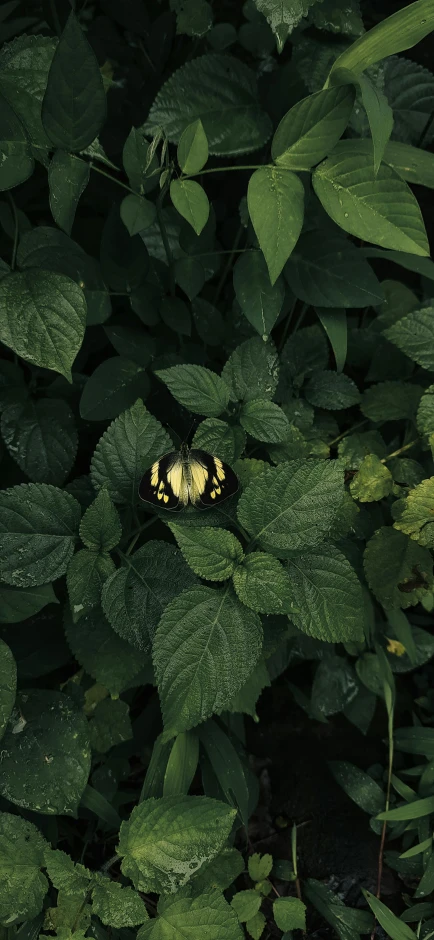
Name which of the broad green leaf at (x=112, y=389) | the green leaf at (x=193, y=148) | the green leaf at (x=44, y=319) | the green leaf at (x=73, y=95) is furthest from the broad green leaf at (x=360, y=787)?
the green leaf at (x=73, y=95)

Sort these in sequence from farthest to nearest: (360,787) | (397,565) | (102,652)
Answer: (360,787)
(397,565)
(102,652)

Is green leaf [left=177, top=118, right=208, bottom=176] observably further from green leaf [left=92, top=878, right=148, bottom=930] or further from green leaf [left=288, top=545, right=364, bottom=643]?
green leaf [left=92, top=878, right=148, bottom=930]

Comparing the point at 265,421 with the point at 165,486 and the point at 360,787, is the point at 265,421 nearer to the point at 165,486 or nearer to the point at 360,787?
the point at 165,486

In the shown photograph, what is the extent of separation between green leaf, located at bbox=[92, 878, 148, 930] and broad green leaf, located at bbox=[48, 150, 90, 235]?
Result: 4.37 ft

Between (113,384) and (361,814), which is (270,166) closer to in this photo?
(113,384)

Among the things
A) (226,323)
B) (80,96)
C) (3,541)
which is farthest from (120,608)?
(80,96)

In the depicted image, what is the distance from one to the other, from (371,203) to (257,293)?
0.32 meters

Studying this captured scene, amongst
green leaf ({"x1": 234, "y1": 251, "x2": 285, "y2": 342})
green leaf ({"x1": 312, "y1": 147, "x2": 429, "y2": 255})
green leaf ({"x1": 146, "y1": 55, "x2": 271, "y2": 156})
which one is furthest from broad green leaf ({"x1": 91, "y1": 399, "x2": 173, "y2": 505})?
green leaf ({"x1": 146, "y1": 55, "x2": 271, "y2": 156})

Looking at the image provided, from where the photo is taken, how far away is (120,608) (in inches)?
52.3

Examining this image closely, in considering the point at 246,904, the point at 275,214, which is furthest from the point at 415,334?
the point at 246,904

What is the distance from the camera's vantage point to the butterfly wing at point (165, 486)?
131cm

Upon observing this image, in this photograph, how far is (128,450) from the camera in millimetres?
1443

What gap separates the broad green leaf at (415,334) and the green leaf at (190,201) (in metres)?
0.56

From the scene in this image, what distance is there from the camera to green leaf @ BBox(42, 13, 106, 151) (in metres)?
1.25
